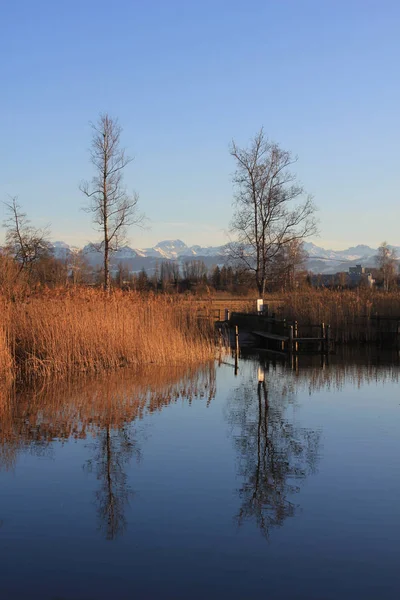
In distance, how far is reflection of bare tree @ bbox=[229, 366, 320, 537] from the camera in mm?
7199

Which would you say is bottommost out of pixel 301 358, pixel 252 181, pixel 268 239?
pixel 301 358

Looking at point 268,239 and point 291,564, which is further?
point 268,239

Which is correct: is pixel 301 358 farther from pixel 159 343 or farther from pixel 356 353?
pixel 159 343

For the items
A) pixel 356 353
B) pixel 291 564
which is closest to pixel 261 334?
pixel 356 353

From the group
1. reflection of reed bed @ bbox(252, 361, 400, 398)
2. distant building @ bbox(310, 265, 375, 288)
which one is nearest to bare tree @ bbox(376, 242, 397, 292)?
distant building @ bbox(310, 265, 375, 288)

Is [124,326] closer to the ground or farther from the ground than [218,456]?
farther from the ground

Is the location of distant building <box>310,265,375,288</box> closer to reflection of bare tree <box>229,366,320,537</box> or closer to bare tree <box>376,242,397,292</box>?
bare tree <box>376,242,397,292</box>

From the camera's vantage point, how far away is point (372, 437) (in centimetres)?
1048

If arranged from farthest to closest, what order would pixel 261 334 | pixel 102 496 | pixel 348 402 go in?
1. pixel 261 334
2. pixel 348 402
3. pixel 102 496

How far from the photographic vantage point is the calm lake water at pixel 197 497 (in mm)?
5555

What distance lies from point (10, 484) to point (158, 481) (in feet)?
5.69

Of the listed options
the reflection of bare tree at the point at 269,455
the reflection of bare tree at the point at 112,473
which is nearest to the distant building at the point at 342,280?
the reflection of bare tree at the point at 269,455

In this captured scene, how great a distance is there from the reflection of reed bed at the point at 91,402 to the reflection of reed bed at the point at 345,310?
1092 centimetres

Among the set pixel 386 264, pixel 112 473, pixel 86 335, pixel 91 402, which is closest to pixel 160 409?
pixel 91 402
